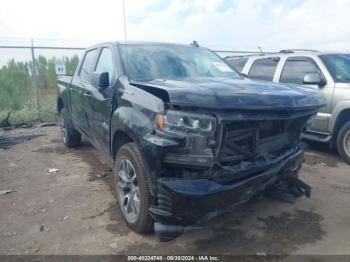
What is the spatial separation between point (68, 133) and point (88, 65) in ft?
6.34

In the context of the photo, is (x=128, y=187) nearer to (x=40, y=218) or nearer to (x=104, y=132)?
(x=104, y=132)

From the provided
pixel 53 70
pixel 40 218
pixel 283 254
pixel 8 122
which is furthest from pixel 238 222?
pixel 53 70

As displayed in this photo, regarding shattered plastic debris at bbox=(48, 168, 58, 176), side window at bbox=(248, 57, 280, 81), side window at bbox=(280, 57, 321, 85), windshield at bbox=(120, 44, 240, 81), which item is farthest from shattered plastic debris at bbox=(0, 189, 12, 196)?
side window at bbox=(280, 57, 321, 85)

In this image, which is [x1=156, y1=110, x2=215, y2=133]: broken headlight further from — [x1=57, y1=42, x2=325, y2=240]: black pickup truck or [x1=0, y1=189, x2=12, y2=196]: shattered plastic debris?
[x1=0, y1=189, x2=12, y2=196]: shattered plastic debris

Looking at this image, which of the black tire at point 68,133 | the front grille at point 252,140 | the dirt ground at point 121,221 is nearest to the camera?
the front grille at point 252,140

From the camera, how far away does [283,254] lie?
121 inches

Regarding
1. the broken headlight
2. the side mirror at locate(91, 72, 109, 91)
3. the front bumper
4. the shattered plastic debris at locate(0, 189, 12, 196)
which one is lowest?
the shattered plastic debris at locate(0, 189, 12, 196)

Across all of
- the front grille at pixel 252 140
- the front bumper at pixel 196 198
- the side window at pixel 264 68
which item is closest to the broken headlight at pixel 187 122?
the front grille at pixel 252 140

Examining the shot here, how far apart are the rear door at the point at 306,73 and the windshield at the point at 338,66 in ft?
0.50

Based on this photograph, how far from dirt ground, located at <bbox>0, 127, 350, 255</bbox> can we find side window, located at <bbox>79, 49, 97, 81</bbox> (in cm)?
152

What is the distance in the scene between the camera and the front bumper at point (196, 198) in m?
2.67

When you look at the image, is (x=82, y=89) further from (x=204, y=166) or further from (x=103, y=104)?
(x=204, y=166)

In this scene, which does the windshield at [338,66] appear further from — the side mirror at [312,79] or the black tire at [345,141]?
the black tire at [345,141]

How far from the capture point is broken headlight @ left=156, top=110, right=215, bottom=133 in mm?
2729
